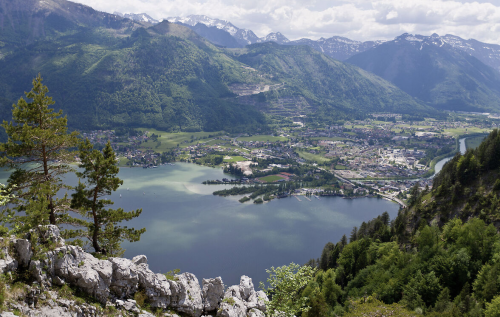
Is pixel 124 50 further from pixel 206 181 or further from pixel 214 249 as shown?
pixel 214 249

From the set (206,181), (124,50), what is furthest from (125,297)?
(124,50)

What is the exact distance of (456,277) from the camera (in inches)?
838

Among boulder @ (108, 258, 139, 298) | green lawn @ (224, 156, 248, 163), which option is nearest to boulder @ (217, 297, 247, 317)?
boulder @ (108, 258, 139, 298)

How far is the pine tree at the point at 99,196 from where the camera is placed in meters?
14.4

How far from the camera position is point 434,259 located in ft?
74.5

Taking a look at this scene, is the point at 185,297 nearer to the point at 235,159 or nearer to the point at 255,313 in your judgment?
the point at 255,313

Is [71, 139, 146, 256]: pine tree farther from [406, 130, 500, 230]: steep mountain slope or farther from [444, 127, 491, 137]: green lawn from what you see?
[444, 127, 491, 137]: green lawn

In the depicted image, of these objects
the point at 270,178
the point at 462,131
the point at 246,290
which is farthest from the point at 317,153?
the point at 246,290

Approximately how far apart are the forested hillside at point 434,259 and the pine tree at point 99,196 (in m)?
10.6

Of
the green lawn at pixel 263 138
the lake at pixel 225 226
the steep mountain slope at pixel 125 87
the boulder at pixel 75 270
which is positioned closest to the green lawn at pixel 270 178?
the lake at pixel 225 226

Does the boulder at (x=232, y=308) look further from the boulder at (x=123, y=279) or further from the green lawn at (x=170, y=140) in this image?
the green lawn at (x=170, y=140)

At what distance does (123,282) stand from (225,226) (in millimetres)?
44947

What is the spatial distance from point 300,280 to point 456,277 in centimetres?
1265

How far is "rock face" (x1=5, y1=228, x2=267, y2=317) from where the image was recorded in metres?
10.1
